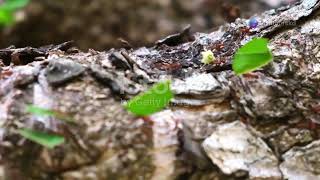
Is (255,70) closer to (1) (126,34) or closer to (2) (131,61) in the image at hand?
(2) (131,61)

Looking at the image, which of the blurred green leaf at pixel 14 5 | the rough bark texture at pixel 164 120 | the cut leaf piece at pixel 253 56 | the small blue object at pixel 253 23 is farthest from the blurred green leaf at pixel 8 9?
the small blue object at pixel 253 23

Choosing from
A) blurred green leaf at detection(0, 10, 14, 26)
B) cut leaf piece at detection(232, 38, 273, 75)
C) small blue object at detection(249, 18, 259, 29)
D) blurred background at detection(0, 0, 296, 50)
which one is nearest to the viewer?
blurred green leaf at detection(0, 10, 14, 26)

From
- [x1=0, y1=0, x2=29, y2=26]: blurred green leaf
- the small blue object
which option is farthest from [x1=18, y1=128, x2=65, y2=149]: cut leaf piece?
the small blue object

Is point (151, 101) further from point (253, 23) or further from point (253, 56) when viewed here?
point (253, 23)

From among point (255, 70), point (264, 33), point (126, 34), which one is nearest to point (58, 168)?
point (255, 70)

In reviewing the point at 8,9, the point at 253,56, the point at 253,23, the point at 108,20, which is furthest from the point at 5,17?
the point at 108,20

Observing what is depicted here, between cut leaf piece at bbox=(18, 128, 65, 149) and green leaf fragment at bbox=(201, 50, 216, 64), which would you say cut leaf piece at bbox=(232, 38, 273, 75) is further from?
cut leaf piece at bbox=(18, 128, 65, 149)
